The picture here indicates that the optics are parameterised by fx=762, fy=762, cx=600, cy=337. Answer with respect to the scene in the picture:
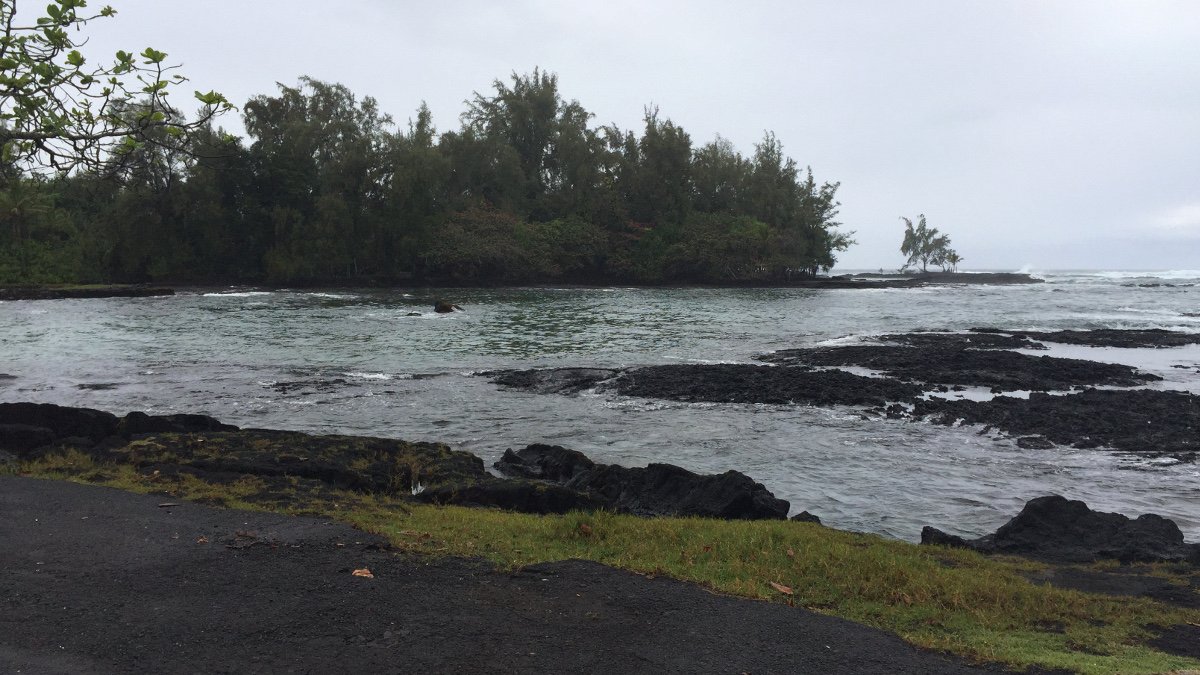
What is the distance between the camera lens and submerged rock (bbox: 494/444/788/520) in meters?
9.80

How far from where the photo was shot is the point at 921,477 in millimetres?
12391

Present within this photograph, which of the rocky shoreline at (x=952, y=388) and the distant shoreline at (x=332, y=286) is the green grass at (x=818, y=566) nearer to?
the rocky shoreline at (x=952, y=388)

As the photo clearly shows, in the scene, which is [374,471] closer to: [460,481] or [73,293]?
[460,481]

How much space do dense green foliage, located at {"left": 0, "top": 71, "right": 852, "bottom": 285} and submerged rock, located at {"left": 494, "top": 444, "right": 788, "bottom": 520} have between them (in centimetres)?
6018

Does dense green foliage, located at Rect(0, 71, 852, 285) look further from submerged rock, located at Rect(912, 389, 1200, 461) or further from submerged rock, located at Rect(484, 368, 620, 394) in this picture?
submerged rock, located at Rect(912, 389, 1200, 461)

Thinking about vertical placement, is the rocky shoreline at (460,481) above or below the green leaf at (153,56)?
below

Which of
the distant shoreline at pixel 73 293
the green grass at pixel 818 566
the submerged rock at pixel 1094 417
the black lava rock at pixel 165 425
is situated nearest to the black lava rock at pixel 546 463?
the green grass at pixel 818 566

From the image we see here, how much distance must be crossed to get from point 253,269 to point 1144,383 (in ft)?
266

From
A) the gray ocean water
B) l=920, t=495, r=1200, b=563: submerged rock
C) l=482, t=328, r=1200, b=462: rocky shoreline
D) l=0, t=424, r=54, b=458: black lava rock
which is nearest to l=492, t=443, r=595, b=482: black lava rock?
the gray ocean water

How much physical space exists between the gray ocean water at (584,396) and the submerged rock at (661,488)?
120 centimetres

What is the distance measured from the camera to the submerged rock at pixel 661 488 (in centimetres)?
980

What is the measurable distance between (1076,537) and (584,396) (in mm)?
12456

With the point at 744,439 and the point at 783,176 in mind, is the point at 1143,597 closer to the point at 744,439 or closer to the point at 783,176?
the point at 744,439

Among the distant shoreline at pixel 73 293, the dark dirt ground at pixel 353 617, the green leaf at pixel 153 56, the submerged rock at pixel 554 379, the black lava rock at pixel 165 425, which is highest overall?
the green leaf at pixel 153 56
